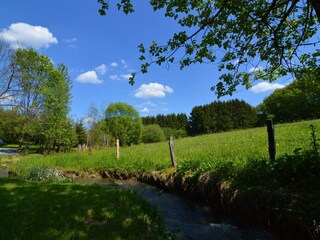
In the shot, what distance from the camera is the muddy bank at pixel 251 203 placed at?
552 cm

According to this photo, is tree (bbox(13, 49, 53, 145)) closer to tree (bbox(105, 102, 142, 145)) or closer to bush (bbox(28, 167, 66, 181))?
bush (bbox(28, 167, 66, 181))

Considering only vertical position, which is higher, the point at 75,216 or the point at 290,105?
the point at 290,105

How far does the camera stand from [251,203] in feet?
22.0

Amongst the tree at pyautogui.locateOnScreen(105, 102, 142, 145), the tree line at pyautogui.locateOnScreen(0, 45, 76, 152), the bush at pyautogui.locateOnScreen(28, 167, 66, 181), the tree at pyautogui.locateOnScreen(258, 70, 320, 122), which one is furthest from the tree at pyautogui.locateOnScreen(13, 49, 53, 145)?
the tree at pyautogui.locateOnScreen(258, 70, 320, 122)

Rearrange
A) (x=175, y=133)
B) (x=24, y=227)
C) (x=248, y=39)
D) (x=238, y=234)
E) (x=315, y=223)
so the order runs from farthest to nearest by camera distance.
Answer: (x=175, y=133) < (x=248, y=39) < (x=238, y=234) < (x=24, y=227) < (x=315, y=223)

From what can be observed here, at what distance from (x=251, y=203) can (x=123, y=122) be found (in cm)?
6240

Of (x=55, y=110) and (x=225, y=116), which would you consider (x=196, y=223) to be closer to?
(x=55, y=110)

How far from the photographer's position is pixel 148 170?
44.5ft

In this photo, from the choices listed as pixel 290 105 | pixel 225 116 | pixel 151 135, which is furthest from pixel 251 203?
pixel 225 116

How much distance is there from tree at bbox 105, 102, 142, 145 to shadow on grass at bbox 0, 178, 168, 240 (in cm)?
5664

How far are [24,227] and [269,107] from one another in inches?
3289

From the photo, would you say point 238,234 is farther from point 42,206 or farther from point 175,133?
point 175,133

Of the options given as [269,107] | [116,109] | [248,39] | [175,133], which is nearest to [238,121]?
[269,107]

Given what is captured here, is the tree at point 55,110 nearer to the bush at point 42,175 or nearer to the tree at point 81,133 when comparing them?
the tree at point 81,133
